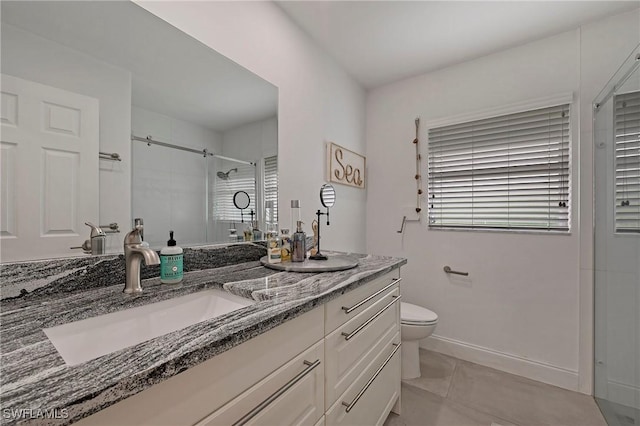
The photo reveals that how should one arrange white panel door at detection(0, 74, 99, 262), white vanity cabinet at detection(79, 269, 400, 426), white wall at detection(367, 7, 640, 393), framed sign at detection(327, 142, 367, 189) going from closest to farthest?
1. white vanity cabinet at detection(79, 269, 400, 426)
2. white panel door at detection(0, 74, 99, 262)
3. white wall at detection(367, 7, 640, 393)
4. framed sign at detection(327, 142, 367, 189)

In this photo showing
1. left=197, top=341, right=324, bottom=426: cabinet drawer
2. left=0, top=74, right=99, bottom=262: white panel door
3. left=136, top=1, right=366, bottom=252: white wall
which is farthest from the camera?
left=136, top=1, right=366, bottom=252: white wall

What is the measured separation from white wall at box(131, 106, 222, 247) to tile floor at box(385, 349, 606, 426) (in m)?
1.55

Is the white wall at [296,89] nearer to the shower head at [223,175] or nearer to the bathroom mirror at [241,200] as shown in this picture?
the bathroom mirror at [241,200]

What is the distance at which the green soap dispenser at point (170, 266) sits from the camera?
3.27 feet

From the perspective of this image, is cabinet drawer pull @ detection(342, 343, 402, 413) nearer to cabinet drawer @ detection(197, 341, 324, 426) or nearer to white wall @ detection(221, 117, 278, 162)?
cabinet drawer @ detection(197, 341, 324, 426)

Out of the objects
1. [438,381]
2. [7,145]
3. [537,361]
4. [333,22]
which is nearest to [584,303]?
[537,361]

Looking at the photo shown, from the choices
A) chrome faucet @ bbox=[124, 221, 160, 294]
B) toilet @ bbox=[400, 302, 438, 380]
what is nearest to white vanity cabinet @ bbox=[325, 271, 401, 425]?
toilet @ bbox=[400, 302, 438, 380]

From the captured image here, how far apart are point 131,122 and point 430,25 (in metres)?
1.90

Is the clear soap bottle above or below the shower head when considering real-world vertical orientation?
below

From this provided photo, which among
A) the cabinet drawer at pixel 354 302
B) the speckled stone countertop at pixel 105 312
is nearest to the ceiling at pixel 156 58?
the speckled stone countertop at pixel 105 312

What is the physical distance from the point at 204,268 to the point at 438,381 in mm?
1779

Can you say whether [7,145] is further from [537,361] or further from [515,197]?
[537,361]

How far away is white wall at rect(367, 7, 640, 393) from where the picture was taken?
178 centimetres

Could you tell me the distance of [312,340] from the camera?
0.85 meters
